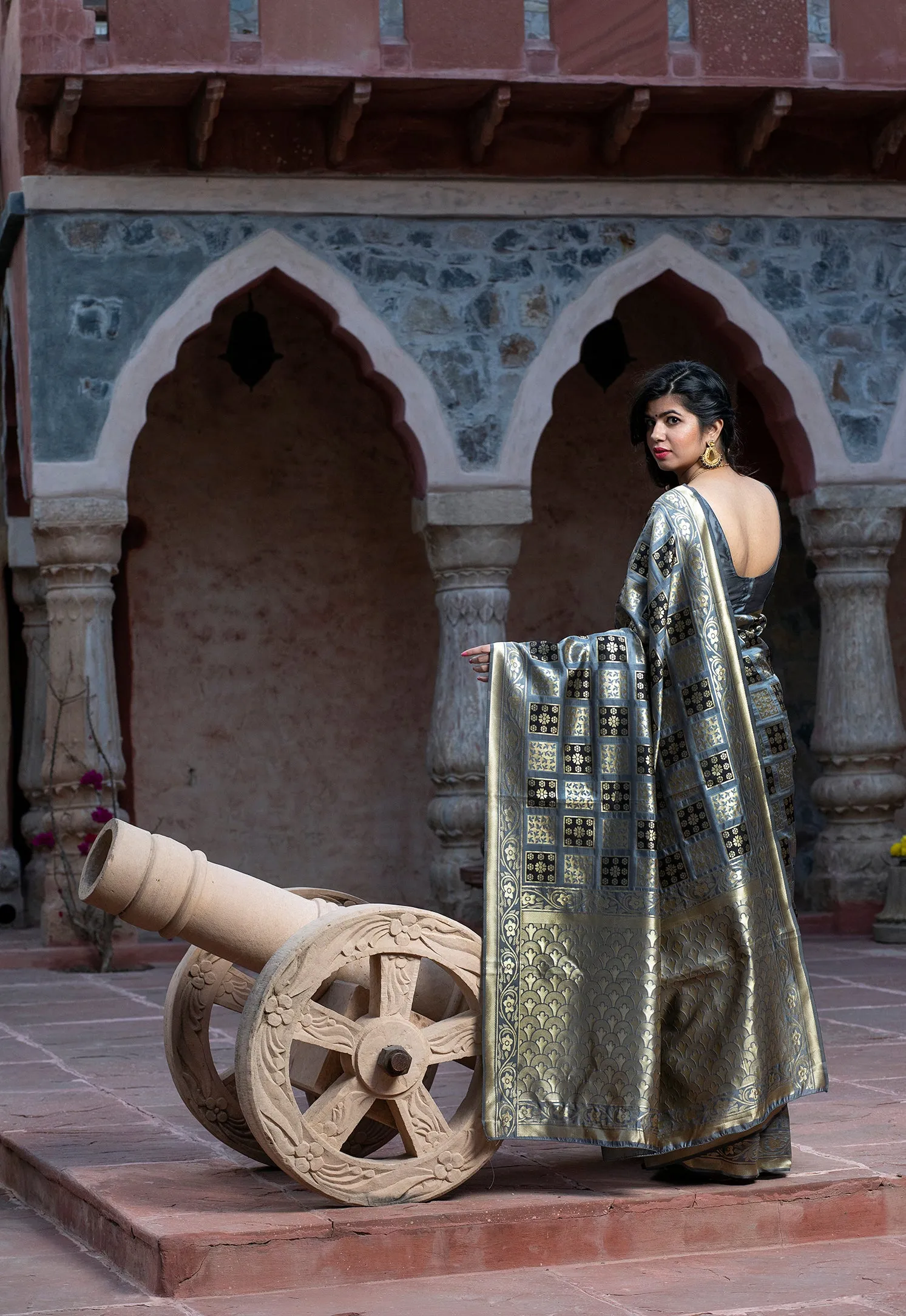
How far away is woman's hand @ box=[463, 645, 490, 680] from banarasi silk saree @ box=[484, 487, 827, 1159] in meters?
0.03

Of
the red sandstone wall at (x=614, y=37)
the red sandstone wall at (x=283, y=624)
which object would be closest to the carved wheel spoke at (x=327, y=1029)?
the red sandstone wall at (x=614, y=37)

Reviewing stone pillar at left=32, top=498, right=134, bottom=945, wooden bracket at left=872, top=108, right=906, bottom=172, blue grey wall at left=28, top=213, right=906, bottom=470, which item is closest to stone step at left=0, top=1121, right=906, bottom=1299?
stone pillar at left=32, top=498, right=134, bottom=945

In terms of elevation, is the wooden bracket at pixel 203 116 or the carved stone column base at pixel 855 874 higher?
the wooden bracket at pixel 203 116

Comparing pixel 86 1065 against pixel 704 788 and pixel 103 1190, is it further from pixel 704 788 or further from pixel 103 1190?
pixel 704 788

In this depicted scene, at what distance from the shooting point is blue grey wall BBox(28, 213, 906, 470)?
8.53 meters

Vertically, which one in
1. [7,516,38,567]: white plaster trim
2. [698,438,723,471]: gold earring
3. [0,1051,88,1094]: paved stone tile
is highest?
[7,516,38,567]: white plaster trim

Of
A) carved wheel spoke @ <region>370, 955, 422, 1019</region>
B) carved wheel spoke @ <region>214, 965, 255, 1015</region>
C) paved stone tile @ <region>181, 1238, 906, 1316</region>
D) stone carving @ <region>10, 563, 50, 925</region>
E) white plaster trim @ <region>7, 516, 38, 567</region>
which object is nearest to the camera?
paved stone tile @ <region>181, 1238, 906, 1316</region>

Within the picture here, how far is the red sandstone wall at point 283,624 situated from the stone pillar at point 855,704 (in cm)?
228

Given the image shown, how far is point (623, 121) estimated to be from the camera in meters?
8.70

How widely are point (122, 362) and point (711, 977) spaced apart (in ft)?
17.8

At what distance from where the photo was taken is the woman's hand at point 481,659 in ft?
12.7

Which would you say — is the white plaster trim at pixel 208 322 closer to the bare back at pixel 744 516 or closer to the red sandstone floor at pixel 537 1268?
the red sandstone floor at pixel 537 1268

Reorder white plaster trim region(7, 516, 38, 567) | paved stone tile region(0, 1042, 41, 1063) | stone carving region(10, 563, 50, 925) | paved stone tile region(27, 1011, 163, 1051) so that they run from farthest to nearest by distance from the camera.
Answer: white plaster trim region(7, 516, 38, 567) → stone carving region(10, 563, 50, 925) → paved stone tile region(27, 1011, 163, 1051) → paved stone tile region(0, 1042, 41, 1063)

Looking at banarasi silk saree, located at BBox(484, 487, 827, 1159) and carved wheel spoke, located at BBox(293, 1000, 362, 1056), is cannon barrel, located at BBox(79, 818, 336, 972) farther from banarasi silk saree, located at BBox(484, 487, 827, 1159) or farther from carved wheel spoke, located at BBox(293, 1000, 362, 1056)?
banarasi silk saree, located at BBox(484, 487, 827, 1159)
